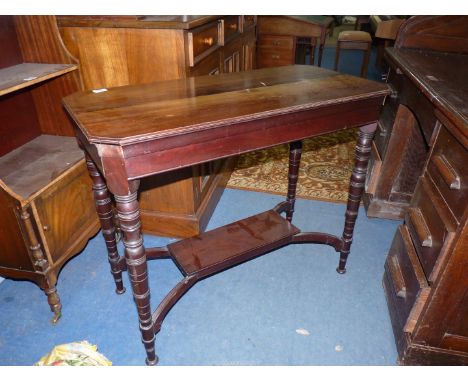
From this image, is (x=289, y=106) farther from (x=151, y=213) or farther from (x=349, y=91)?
(x=151, y=213)

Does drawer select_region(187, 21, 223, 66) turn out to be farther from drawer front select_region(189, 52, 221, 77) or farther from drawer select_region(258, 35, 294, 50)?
drawer select_region(258, 35, 294, 50)

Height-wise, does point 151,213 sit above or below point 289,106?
below

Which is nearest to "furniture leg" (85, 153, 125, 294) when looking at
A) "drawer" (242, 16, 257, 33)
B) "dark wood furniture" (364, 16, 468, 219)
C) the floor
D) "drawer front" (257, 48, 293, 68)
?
the floor

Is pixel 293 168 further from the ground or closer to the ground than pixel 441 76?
closer to the ground

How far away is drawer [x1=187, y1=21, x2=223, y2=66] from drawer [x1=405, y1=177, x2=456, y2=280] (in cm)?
141

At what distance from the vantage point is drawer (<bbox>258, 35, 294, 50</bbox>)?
5453 mm

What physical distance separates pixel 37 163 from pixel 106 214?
62cm

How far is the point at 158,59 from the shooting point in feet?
6.84

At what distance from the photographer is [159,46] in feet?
6.73

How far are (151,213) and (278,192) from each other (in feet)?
3.82

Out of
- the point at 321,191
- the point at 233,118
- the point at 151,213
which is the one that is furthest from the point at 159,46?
the point at 321,191

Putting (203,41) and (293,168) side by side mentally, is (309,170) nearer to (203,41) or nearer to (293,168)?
(293,168)

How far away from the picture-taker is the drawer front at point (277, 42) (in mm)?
5453

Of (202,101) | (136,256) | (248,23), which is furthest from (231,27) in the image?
(136,256)
